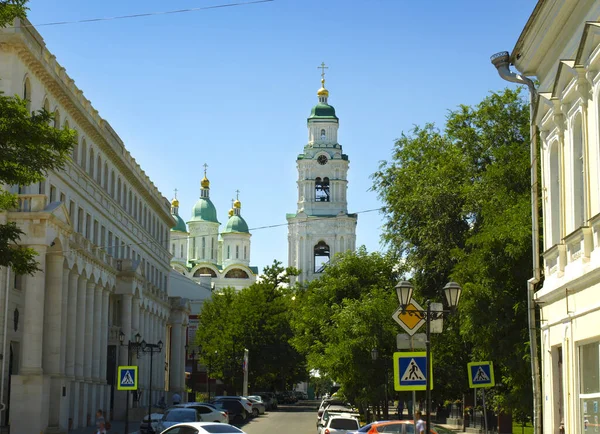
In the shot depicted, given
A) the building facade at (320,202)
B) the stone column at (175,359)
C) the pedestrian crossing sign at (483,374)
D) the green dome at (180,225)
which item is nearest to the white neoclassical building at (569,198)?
the pedestrian crossing sign at (483,374)

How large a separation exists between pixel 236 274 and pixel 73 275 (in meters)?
116

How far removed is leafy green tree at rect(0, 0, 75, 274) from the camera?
19.0 m

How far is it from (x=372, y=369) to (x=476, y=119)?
453 inches

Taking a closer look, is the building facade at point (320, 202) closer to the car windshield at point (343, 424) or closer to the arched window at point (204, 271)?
the arched window at point (204, 271)

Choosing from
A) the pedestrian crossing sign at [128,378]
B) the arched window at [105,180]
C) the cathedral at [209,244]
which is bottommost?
the pedestrian crossing sign at [128,378]

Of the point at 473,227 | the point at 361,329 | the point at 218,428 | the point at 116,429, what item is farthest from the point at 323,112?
the point at 218,428

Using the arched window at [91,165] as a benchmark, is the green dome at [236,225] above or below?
above

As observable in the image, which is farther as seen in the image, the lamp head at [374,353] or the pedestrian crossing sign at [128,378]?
the lamp head at [374,353]

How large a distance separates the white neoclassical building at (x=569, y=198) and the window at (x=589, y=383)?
0.05 ft

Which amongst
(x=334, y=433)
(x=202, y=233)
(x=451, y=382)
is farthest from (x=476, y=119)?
(x=202, y=233)

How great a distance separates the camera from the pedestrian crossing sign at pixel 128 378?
1174 inches

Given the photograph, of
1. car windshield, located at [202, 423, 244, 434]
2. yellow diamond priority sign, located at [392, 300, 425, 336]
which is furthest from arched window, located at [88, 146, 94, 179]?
yellow diamond priority sign, located at [392, 300, 425, 336]

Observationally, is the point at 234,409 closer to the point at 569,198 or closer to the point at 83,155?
the point at 83,155

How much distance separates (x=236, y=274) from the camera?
526 feet
